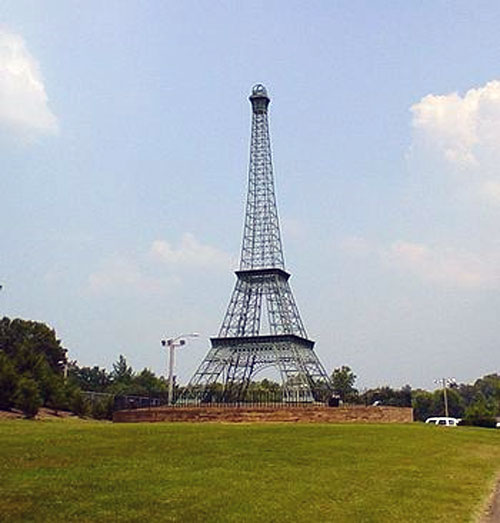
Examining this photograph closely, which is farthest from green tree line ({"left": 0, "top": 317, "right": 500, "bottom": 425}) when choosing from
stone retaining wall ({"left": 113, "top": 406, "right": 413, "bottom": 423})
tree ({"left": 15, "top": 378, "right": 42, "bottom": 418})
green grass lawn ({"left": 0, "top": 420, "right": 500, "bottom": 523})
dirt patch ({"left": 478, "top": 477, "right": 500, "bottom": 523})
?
dirt patch ({"left": 478, "top": 477, "right": 500, "bottom": 523})

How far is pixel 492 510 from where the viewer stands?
11.9 metres

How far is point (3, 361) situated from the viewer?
37000 mm

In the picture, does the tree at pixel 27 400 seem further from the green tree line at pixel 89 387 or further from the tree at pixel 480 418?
the tree at pixel 480 418

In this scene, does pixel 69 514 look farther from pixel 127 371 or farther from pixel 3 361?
pixel 127 371

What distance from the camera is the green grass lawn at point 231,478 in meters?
10.0

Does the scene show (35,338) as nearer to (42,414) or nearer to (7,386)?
(42,414)

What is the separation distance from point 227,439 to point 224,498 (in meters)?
9.33

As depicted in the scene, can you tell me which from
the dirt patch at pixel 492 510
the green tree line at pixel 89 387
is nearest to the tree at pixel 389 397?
the green tree line at pixel 89 387

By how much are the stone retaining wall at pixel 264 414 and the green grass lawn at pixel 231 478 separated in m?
14.1

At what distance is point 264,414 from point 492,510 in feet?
81.4

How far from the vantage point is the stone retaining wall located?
35719mm

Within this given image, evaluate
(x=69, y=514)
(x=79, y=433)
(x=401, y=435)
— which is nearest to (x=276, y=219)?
(x=401, y=435)

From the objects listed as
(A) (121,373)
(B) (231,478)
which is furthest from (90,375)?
(B) (231,478)

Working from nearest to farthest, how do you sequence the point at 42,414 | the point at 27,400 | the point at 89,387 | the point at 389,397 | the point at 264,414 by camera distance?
1. the point at 27,400
2. the point at 264,414
3. the point at 42,414
4. the point at 389,397
5. the point at 89,387
